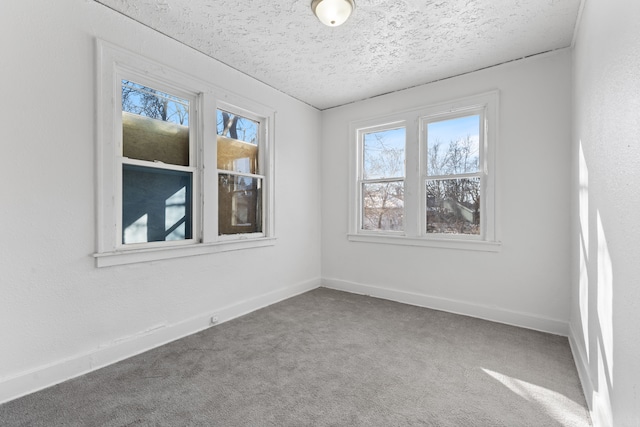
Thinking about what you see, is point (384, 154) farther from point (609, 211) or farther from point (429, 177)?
point (609, 211)

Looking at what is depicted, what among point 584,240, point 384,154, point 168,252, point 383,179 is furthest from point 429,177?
point 168,252

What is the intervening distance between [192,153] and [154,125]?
1.30 feet

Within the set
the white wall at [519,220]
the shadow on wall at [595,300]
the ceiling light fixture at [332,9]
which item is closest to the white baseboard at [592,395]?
the shadow on wall at [595,300]

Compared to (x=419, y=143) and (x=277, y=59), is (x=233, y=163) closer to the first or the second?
(x=277, y=59)

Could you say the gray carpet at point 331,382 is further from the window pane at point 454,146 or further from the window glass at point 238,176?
the window pane at point 454,146

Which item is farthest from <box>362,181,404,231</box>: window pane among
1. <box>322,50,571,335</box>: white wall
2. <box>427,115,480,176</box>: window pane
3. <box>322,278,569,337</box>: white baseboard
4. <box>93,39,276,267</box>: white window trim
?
<box>93,39,276,267</box>: white window trim

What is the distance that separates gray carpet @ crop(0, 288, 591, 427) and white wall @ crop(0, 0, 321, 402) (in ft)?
0.69

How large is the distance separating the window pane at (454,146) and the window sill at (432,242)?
2.65 feet

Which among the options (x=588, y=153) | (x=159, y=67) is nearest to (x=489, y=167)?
(x=588, y=153)

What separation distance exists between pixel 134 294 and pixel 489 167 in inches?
143

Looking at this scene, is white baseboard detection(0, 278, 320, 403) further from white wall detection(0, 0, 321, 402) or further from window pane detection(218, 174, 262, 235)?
window pane detection(218, 174, 262, 235)

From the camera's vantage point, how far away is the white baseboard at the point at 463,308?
2.81 meters

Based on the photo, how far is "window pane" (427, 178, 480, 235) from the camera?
329 cm

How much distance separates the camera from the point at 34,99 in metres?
1.89
